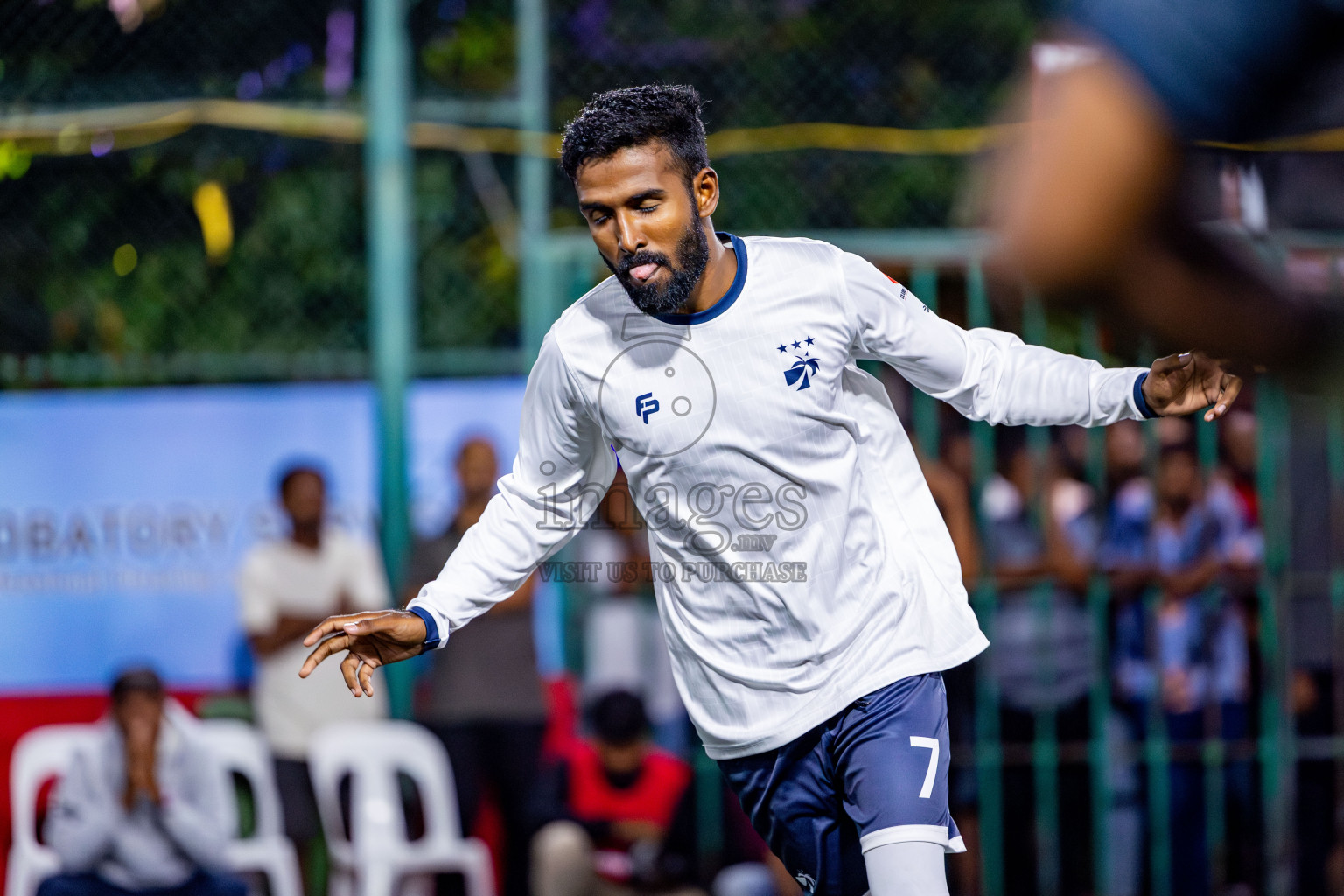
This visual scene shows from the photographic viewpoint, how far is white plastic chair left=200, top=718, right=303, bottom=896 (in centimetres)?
514

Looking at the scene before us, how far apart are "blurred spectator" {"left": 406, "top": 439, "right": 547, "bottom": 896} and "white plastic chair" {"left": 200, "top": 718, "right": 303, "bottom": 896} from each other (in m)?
0.58

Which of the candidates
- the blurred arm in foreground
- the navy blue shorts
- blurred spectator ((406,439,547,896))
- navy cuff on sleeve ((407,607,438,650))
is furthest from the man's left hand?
blurred spectator ((406,439,547,896))

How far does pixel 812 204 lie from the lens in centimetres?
609

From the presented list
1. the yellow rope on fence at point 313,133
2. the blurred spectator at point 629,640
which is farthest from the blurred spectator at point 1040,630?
the yellow rope on fence at point 313,133

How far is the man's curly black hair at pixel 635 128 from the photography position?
2.68 metres

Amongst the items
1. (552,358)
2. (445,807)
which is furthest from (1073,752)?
(552,358)

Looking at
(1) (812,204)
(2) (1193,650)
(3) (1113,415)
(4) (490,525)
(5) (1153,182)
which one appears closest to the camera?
(5) (1153,182)

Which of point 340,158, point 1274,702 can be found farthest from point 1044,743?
point 340,158

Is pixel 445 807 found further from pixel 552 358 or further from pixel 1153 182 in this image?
pixel 1153 182

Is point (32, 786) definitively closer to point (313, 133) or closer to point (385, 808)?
point (385, 808)

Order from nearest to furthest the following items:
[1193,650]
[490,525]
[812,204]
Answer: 1. [490,525]
2. [1193,650]
3. [812,204]

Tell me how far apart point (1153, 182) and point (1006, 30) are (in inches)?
242

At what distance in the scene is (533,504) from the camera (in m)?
2.94

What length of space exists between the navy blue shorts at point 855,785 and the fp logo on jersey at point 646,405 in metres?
0.68
